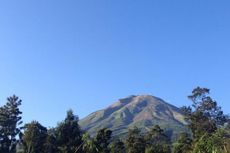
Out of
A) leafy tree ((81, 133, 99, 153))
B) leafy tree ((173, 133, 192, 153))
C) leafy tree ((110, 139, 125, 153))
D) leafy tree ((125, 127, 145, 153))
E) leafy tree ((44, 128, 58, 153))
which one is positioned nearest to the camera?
Answer: leafy tree ((173, 133, 192, 153))

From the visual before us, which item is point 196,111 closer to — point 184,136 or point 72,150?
point 184,136

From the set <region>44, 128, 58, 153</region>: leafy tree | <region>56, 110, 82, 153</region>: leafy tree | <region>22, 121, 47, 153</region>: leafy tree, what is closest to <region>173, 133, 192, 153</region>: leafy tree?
<region>56, 110, 82, 153</region>: leafy tree

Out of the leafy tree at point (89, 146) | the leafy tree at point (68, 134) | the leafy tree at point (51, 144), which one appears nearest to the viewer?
the leafy tree at point (89, 146)

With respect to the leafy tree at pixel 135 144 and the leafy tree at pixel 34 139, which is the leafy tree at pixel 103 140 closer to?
the leafy tree at pixel 135 144

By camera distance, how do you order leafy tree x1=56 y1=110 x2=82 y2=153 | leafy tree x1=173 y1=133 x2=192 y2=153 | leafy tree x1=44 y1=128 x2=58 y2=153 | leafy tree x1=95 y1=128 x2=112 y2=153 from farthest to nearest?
leafy tree x1=56 y1=110 x2=82 y2=153 → leafy tree x1=44 y1=128 x2=58 y2=153 → leafy tree x1=95 y1=128 x2=112 y2=153 → leafy tree x1=173 y1=133 x2=192 y2=153

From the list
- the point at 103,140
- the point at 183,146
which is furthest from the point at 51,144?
the point at 183,146

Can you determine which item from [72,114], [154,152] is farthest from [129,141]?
[72,114]

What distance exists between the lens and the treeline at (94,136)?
69.2 metres

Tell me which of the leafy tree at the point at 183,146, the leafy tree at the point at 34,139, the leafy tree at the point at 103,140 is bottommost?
the leafy tree at the point at 183,146

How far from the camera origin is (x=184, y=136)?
7369 cm

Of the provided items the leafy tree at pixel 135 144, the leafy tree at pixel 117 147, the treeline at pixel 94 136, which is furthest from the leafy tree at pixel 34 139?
the leafy tree at pixel 135 144

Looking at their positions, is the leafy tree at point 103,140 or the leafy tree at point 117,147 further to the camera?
the leafy tree at point 117,147

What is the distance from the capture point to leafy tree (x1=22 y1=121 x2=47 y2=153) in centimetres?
7581

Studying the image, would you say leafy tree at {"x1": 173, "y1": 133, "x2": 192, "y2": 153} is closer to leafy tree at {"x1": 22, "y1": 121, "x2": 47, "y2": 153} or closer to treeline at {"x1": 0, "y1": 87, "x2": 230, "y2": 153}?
Result: treeline at {"x1": 0, "y1": 87, "x2": 230, "y2": 153}
